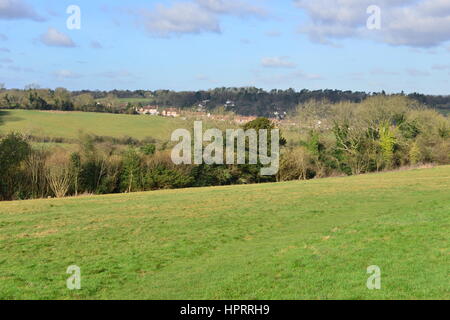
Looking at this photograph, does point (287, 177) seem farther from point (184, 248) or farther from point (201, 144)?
point (184, 248)

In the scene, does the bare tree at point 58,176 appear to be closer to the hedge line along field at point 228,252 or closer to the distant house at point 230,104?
the hedge line along field at point 228,252

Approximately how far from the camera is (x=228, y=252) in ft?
50.6

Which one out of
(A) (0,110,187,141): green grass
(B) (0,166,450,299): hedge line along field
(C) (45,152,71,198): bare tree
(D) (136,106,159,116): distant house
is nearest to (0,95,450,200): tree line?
(C) (45,152,71,198): bare tree

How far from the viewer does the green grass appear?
75438 mm

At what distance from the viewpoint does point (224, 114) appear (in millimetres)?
76000

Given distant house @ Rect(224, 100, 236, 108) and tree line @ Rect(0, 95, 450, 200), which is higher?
distant house @ Rect(224, 100, 236, 108)

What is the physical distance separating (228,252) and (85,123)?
76737mm

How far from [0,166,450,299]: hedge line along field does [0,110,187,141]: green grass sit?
47.3 meters

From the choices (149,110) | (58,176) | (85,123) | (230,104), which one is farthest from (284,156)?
(230,104)

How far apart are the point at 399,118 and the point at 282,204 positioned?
177 ft

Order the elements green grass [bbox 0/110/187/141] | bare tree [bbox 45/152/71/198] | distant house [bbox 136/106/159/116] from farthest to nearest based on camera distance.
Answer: distant house [bbox 136/106/159/116] < green grass [bbox 0/110/187/141] < bare tree [bbox 45/152/71/198]

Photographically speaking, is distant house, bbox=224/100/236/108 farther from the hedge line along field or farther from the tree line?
the hedge line along field

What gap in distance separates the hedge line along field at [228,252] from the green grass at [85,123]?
155 ft
